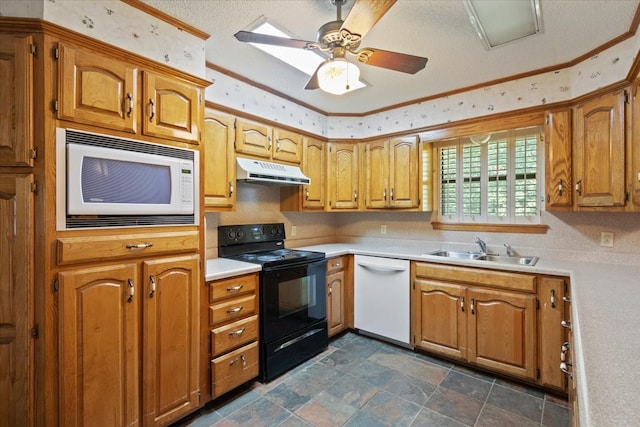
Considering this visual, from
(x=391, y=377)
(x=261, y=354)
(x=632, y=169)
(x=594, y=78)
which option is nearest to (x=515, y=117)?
(x=594, y=78)

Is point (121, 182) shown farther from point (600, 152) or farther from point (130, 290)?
point (600, 152)

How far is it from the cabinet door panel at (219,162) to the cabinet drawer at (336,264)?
1.10 metres

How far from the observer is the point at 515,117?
102 inches

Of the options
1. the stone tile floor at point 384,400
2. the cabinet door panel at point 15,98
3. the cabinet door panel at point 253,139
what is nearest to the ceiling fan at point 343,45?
the cabinet door panel at point 15,98

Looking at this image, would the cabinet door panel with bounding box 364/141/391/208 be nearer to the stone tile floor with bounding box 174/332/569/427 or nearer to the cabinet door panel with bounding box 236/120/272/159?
the cabinet door panel with bounding box 236/120/272/159

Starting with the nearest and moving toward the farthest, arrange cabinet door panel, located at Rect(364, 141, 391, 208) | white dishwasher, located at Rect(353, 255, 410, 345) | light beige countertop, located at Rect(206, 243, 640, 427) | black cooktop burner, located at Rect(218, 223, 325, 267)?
light beige countertop, located at Rect(206, 243, 640, 427) → black cooktop burner, located at Rect(218, 223, 325, 267) → white dishwasher, located at Rect(353, 255, 410, 345) → cabinet door panel, located at Rect(364, 141, 391, 208)

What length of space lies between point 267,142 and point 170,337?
1699mm

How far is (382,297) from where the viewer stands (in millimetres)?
2955

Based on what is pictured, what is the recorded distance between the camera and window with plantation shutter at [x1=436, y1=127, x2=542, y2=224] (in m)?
2.75

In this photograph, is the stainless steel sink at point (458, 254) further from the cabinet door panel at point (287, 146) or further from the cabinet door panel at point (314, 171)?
the cabinet door panel at point (287, 146)

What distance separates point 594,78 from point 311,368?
2.96m

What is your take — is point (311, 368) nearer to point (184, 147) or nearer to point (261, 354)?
point (261, 354)

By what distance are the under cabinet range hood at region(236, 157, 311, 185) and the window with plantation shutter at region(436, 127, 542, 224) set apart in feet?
4.84

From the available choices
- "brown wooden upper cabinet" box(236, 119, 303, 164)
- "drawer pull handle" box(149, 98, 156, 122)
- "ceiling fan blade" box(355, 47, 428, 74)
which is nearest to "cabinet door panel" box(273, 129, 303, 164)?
"brown wooden upper cabinet" box(236, 119, 303, 164)
